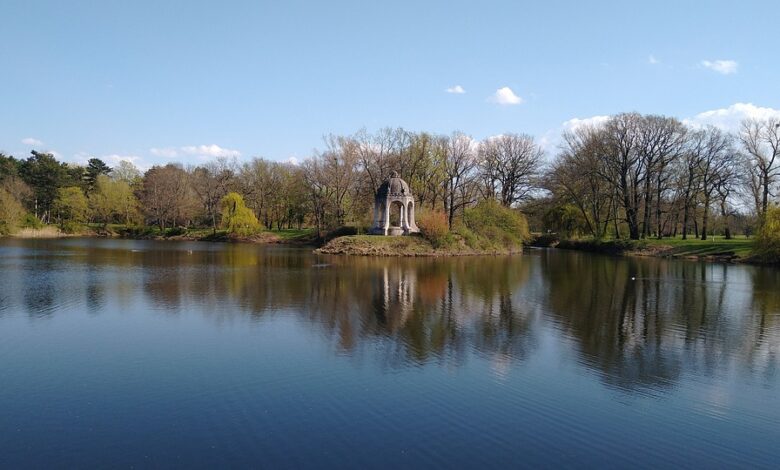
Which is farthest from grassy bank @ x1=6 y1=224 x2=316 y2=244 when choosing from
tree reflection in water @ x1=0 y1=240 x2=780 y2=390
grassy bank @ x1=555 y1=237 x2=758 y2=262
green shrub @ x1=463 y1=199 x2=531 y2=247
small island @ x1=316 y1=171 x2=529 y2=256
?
grassy bank @ x1=555 y1=237 x2=758 y2=262

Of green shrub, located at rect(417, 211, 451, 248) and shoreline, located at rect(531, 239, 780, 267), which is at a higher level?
green shrub, located at rect(417, 211, 451, 248)

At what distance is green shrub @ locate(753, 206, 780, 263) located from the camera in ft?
111

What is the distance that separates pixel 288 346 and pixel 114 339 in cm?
413

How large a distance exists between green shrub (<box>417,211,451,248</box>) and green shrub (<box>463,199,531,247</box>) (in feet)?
14.4

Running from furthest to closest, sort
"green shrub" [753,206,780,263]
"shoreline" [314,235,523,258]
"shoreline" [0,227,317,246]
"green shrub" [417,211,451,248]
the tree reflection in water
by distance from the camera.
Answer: "shoreline" [0,227,317,246] → "green shrub" [417,211,451,248] → "shoreline" [314,235,523,258] → "green shrub" [753,206,780,263] → the tree reflection in water

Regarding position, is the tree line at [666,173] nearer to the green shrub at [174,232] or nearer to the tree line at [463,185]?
the tree line at [463,185]

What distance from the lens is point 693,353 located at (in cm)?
1188

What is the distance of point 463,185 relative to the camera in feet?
180

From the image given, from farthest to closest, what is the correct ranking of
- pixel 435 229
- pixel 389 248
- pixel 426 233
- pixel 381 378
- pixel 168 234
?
pixel 168 234
pixel 426 233
pixel 435 229
pixel 389 248
pixel 381 378

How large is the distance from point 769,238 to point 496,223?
65.1 feet

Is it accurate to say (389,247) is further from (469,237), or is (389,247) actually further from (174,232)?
(174,232)

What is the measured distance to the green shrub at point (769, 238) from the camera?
1326 inches

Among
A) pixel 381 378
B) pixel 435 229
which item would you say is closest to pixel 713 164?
pixel 435 229

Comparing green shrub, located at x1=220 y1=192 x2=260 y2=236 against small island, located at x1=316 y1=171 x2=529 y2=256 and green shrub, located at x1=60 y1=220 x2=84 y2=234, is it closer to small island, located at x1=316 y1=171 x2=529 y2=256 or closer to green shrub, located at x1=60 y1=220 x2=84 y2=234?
small island, located at x1=316 y1=171 x2=529 y2=256
